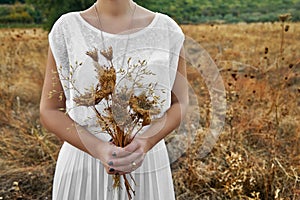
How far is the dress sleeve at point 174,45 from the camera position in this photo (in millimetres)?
894

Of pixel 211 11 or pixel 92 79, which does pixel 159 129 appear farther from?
pixel 211 11

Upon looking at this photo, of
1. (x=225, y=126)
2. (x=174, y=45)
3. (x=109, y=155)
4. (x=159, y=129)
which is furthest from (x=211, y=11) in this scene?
(x=109, y=155)

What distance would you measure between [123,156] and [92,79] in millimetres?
196

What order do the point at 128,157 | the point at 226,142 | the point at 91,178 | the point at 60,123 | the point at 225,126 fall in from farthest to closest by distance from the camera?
1. the point at 225,126
2. the point at 226,142
3. the point at 91,178
4. the point at 60,123
5. the point at 128,157

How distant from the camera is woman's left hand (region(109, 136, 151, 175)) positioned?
0.73 m

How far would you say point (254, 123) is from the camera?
2.41m

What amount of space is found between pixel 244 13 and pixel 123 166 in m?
4.79

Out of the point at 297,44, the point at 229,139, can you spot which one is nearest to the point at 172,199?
the point at 229,139

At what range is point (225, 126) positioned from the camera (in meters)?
2.38

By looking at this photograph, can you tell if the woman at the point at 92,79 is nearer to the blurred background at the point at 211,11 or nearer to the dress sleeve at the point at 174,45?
the dress sleeve at the point at 174,45

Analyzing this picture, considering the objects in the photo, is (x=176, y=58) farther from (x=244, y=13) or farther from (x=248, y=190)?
(x=244, y=13)

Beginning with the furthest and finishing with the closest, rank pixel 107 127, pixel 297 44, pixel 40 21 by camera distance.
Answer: pixel 40 21, pixel 297 44, pixel 107 127

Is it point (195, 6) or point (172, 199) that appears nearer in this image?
point (172, 199)

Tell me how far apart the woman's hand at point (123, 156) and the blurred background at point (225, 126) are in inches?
15.8
